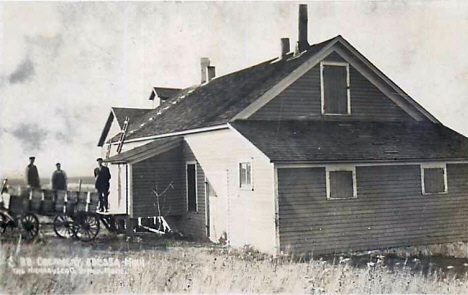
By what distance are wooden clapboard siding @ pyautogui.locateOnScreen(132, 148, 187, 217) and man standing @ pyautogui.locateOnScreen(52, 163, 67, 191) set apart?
16.0 feet

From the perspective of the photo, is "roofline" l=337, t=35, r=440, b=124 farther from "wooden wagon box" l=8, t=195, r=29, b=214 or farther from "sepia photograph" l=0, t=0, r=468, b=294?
"wooden wagon box" l=8, t=195, r=29, b=214

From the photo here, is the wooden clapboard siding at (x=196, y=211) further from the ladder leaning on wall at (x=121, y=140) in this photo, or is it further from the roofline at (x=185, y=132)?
the ladder leaning on wall at (x=121, y=140)

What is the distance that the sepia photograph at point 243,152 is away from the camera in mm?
11836

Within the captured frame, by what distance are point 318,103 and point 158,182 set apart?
569cm

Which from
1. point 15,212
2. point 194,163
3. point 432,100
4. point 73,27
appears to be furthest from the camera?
point 194,163

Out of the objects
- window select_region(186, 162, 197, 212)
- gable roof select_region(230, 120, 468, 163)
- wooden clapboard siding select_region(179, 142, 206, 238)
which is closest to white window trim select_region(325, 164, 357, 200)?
gable roof select_region(230, 120, 468, 163)

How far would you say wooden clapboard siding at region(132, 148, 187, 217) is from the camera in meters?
17.4

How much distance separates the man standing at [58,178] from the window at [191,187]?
6043 mm

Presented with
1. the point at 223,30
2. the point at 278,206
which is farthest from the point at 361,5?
the point at 278,206

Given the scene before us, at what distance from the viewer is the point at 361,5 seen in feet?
42.8

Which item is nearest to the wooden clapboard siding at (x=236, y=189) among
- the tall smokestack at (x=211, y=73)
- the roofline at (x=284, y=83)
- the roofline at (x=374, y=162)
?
the roofline at (x=374, y=162)

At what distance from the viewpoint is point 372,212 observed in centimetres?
1556

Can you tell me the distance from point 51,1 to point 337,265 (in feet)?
29.6

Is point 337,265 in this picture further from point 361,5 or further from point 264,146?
point 361,5
